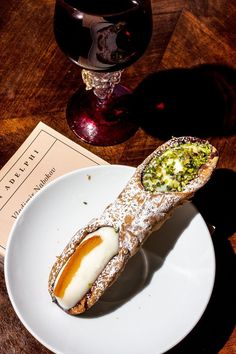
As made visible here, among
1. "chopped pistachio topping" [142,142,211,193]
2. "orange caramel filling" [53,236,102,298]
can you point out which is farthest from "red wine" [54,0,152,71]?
"orange caramel filling" [53,236,102,298]

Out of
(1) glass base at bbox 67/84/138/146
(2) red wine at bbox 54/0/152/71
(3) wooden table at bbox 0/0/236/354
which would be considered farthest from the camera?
(1) glass base at bbox 67/84/138/146

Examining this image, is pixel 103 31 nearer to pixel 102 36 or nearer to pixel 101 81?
pixel 102 36

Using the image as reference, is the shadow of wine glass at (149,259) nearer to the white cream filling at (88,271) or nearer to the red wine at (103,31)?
the white cream filling at (88,271)

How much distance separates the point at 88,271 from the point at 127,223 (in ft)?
0.28

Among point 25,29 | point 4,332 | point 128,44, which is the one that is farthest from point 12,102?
point 4,332

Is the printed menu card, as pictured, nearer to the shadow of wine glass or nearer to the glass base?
the glass base

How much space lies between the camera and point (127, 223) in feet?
2.70

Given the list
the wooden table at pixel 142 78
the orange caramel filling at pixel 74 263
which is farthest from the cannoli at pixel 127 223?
the wooden table at pixel 142 78

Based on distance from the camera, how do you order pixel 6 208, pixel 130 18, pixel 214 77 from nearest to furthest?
pixel 130 18 → pixel 6 208 → pixel 214 77

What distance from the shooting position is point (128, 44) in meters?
0.83

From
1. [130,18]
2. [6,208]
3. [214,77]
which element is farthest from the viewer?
[214,77]

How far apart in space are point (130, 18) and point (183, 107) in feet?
0.88

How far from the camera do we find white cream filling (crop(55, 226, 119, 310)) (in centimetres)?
80

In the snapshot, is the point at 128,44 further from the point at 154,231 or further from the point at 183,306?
the point at 183,306
